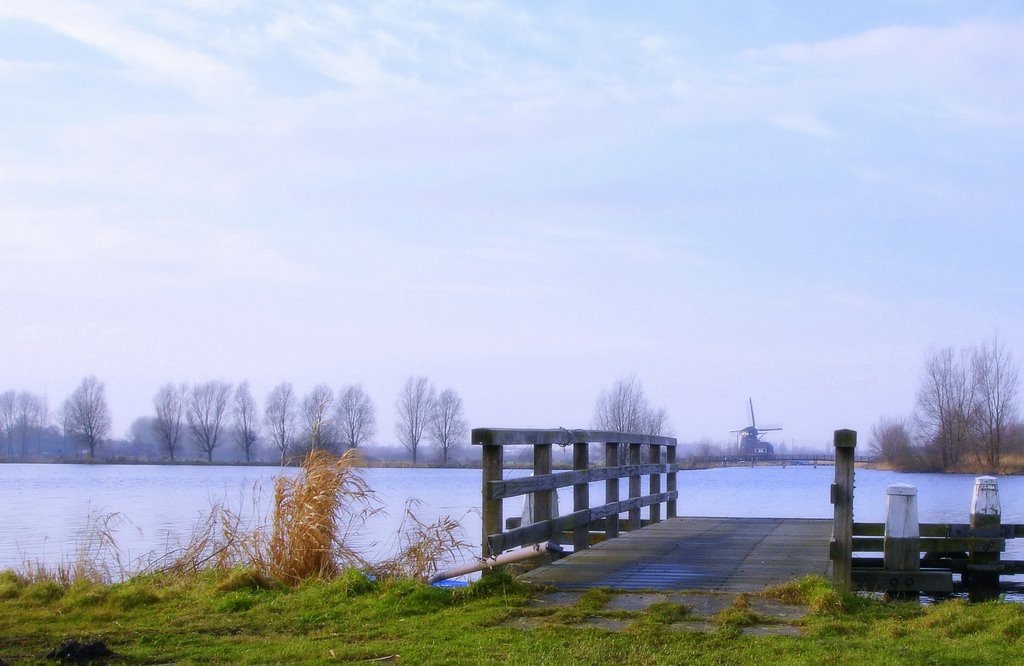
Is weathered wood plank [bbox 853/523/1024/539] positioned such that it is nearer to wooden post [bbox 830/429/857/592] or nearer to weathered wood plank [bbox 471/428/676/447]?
wooden post [bbox 830/429/857/592]

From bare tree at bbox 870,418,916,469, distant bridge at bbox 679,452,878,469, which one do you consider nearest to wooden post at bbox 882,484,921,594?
bare tree at bbox 870,418,916,469

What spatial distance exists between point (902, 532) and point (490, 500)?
346 cm

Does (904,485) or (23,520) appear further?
(23,520)

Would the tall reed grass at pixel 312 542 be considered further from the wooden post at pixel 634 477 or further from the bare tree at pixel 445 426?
the bare tree at pixel 445 426

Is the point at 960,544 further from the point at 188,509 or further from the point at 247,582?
the point at 188,509

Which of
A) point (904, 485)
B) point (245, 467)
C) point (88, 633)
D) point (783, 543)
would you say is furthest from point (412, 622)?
point (245, 467)

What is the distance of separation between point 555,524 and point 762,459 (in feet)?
379

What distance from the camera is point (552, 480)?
348 inches

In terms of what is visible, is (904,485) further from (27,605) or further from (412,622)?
(27,605)

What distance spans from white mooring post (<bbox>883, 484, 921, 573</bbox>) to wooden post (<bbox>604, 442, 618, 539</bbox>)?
10.7ft

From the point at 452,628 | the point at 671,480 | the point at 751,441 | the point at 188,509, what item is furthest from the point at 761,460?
the point at 452,628

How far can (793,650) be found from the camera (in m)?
5.55

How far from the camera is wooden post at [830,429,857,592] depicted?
24.2ft

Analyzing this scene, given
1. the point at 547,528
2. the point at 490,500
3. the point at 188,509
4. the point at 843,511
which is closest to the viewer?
the point at 843,511
